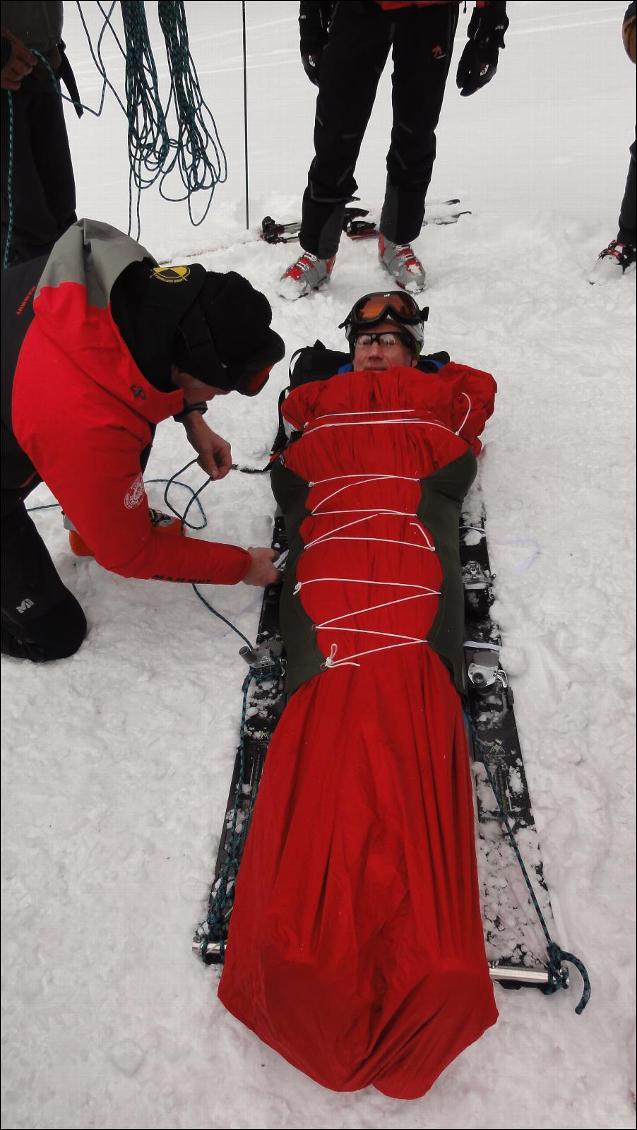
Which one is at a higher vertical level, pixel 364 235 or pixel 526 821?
pixel 364 235

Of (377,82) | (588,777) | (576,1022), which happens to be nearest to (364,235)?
(377,82)

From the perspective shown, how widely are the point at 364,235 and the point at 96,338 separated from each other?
2.42m

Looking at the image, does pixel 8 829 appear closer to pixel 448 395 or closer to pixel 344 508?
pixel 344 508

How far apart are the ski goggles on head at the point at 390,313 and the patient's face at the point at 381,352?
3cm

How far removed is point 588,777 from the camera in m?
1.79

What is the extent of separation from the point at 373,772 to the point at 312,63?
82.9 inches

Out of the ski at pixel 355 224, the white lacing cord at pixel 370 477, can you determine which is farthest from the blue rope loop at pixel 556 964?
the ski at pixel 355 224

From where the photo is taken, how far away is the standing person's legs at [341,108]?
6.43 feet

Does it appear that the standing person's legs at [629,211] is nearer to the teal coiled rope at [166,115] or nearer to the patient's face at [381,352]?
the patient's face at [381,352]

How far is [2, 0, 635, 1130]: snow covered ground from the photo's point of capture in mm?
1392

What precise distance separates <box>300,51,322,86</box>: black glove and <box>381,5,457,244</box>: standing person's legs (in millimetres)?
254

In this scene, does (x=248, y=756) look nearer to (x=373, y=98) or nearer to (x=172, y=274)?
(x=172, y=274)

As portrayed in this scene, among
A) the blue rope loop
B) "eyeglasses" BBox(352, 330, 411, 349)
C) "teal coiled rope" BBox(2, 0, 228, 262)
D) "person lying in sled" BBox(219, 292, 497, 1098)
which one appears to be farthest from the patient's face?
the blue rope loop

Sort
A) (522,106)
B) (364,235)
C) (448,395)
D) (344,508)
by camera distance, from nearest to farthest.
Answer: (344,508) < (522,106) < (448,395) < (364,235)
